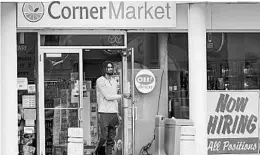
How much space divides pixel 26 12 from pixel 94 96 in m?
2.16

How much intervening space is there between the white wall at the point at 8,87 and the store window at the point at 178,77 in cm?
345

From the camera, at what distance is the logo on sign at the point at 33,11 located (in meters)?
10.5

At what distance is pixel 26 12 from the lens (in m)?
10.5

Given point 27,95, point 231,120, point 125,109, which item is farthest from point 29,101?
point 231,120

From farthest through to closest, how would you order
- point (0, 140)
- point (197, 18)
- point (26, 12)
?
point (26, 12) < point (197, 18) < point (0, 140)

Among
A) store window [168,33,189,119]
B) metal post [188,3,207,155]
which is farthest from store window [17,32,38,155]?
metal post [188,3,207,155]

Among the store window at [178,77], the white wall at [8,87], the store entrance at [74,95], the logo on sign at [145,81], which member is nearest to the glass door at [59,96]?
the store entrance at [74,95]

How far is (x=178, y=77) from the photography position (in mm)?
11492

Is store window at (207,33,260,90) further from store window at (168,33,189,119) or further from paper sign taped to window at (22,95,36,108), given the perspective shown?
paper sign taped to window at (22,95,36,108)

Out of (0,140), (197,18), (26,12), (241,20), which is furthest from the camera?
(241,20)

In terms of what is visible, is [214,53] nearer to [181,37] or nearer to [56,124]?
[181,37]

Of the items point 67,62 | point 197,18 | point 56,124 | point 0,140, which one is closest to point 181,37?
point 197,18

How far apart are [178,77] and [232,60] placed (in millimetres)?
1185

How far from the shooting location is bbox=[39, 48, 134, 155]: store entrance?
35.8 feet
